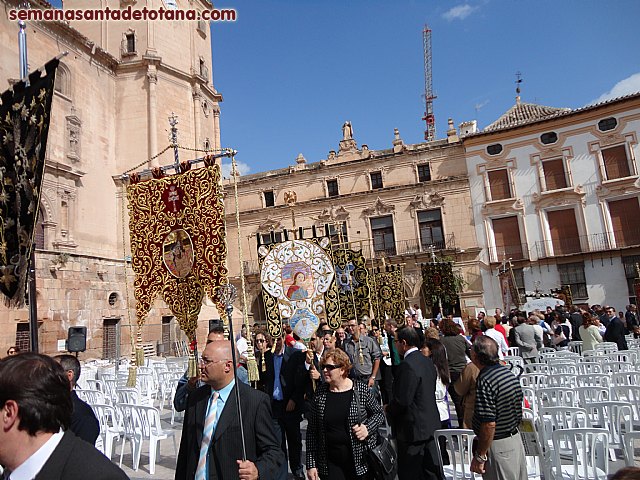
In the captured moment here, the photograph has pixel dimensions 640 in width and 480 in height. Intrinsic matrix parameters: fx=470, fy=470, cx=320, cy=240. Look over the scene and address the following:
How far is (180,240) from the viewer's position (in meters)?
6.87

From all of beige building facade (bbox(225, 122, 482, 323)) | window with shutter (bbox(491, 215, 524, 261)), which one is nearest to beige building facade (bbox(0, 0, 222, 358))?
beige building facade (bbox(225, 122, 482, 323))

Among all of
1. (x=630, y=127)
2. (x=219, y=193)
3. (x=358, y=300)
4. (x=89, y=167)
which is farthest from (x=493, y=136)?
(x=219, y=193)

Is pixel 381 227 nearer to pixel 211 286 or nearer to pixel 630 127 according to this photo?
pixel 630 127

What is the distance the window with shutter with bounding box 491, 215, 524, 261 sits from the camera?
26734 mm

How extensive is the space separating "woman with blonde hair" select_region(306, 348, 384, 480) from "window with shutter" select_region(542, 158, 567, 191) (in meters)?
26.8

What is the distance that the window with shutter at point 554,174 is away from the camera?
26453mm

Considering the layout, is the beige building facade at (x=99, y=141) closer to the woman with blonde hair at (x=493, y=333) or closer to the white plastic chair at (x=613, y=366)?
the woman with blonde hair at (x=493, y=333)

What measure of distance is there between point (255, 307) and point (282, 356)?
25095 millimetres

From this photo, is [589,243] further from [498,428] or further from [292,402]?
[498,428]

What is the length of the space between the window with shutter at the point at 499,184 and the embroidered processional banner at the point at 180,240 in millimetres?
23832

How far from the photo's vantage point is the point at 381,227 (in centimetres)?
2978

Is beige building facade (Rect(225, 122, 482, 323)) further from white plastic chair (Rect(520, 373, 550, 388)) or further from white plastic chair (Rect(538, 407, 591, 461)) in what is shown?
white plastic chair (Rect(538, 407, 591, 461))

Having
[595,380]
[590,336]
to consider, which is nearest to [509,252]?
[590,336]

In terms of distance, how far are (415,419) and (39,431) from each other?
316 cm
